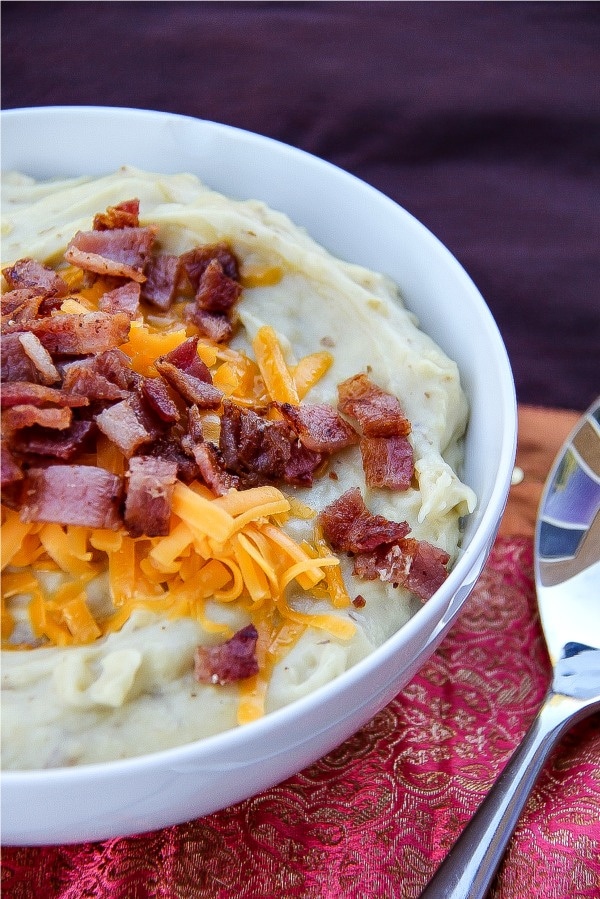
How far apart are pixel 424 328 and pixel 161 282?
0.98 meters

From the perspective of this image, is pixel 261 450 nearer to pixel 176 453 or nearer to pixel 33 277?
pixel 176 453

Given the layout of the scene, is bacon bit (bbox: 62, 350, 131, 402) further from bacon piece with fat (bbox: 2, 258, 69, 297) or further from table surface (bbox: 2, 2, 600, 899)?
table surface (bbox: 2, 2, 600, 899)

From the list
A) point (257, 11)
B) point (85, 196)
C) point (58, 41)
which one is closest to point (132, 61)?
point (58, 41)

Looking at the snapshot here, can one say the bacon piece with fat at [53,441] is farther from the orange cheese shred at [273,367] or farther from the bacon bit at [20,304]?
the orange cheese shred at [273,367]

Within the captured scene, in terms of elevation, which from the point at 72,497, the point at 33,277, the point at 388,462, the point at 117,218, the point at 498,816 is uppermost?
the point at 117,218

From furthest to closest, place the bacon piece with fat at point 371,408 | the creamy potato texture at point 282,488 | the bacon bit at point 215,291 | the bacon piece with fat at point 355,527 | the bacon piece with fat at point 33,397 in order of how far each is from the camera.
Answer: the bacon bit at point 215,291 < the bacon piece with fat at point 371,408 < the bacon piece with fat at point 355,527 < the bacon piece with fat at point 33,397 < the creamy potato texture at point 282,488

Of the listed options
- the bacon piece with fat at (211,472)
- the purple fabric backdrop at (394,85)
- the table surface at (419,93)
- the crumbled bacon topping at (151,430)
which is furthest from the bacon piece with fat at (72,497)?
the purple fabric backdrop at (394,85)

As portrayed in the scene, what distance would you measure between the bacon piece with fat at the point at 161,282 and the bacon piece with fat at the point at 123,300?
10cm

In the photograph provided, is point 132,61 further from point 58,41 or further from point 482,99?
point 482,99

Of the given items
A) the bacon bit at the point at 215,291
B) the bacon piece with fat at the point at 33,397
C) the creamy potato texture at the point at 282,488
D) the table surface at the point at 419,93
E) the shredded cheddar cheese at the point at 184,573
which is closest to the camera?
the creamy potato texture at the point at 282,488

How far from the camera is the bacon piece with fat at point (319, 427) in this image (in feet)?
8.76

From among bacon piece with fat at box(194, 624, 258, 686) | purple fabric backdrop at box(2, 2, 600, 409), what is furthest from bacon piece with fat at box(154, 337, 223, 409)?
purple fabric backdrop at box(2, 2, 600, 409)

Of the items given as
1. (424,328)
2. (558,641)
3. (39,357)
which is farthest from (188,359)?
(558,641)

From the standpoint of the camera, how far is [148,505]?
2.27 metres
